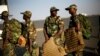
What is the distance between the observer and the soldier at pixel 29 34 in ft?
33.5

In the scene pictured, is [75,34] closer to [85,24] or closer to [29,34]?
[85,24]

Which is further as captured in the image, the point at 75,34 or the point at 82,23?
the point at 82,23

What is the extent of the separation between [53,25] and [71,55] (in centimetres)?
107

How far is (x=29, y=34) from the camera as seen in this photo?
10.3 m

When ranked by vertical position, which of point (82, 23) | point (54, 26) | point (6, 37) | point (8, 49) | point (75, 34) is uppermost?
point (82, 23)

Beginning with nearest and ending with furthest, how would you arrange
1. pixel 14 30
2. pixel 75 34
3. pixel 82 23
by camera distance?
pixel 75 34, pixel 82 23, pixel 14 30

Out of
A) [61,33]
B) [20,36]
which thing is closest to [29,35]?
[20,36]

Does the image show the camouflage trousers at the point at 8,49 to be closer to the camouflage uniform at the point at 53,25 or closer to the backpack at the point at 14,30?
the backpack at the point at 14,30

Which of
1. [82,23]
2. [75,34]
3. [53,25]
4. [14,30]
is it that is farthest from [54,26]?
[14,30]

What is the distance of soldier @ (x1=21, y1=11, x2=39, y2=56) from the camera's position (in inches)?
402

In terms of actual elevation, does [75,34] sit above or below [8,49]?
above

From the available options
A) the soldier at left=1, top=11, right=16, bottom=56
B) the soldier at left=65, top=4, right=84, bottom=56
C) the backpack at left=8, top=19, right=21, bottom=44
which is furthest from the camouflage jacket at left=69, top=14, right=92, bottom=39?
the soldier at left=1, top=11, right=16, bottom=56

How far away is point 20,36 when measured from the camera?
10297 mm

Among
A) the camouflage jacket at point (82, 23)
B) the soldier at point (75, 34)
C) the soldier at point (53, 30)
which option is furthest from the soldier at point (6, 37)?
the camouflage jacket at point (82, 23)
